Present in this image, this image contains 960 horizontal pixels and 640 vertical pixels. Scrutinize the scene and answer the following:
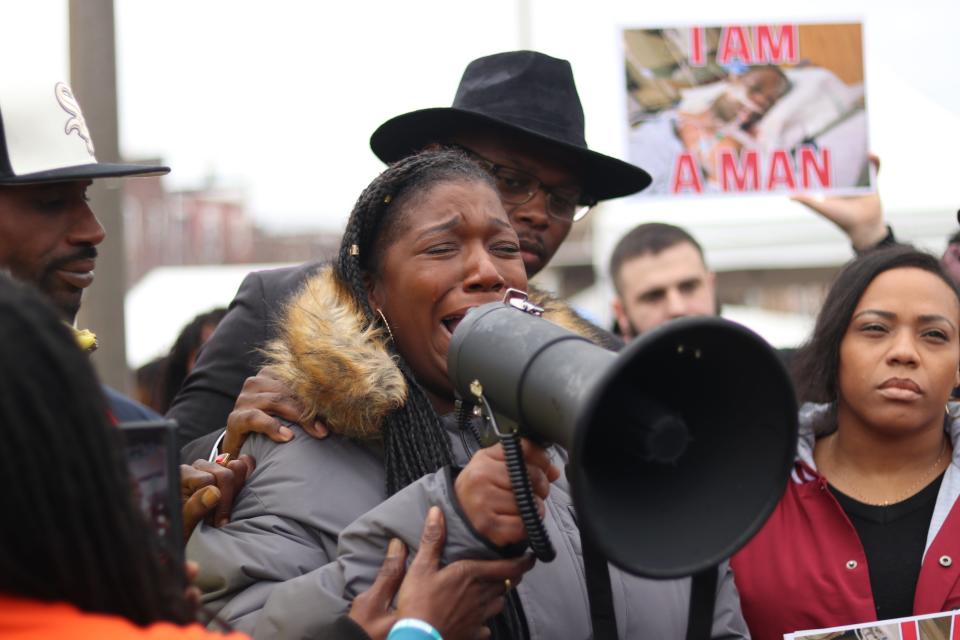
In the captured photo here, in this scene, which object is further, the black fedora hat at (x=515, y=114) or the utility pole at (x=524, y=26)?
the utility pole at (x=524, y=26)

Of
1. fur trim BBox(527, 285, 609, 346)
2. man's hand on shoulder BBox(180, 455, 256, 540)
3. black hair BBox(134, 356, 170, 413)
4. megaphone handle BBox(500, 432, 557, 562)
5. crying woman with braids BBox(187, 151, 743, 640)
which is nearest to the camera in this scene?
megaphone handle BBox(500, 432, 557, 562)

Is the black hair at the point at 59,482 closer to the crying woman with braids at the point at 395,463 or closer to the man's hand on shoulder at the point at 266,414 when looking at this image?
the crying woman with braids at the point at 395,463

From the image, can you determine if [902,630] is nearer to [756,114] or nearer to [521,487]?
[521,487]

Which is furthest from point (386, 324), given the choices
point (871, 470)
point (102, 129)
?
point (102, 129)

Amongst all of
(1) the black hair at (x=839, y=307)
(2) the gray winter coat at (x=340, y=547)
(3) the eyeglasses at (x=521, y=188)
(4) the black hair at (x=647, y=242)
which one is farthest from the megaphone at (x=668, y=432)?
(4) the black hair at (x=647, y=242)

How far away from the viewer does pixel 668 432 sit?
6.08ft

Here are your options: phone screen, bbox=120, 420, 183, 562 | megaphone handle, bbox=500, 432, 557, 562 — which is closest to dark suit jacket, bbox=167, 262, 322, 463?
megaphone handle, bbox=500, 432, 557, 562

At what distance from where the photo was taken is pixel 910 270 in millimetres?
A: 3410

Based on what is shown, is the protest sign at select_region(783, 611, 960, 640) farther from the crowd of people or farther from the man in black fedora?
the man in black fedora

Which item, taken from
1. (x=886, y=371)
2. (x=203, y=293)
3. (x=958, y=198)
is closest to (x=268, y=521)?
(x=886, y=371)

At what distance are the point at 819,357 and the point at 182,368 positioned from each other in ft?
9.06

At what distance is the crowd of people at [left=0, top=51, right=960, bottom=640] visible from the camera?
1.37 m

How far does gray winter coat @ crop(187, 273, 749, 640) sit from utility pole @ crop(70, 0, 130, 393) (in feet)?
7.13

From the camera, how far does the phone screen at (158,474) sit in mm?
1632
